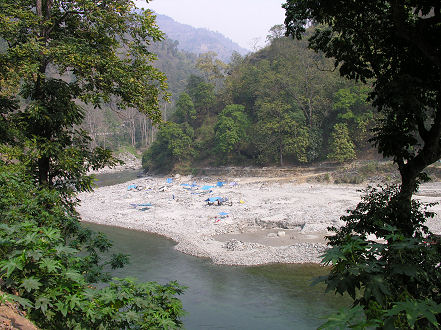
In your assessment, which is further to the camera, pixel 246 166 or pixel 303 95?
pixel 246 166

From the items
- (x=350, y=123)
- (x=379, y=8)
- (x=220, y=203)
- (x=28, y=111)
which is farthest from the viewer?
(x=350, y=123)

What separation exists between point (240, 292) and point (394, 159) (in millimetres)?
11439

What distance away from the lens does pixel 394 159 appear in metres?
5.08

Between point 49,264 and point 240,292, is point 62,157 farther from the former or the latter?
point 240,292

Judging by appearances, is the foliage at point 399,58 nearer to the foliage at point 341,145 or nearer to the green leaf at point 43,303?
the green leaf at point 43,303

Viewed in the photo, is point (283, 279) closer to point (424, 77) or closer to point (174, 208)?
point (424, 77)

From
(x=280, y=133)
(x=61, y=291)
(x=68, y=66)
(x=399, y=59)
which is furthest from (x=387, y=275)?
(x=280, y=133)

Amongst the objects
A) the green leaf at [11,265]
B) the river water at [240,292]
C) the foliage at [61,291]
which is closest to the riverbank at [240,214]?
the river water at [240,292]

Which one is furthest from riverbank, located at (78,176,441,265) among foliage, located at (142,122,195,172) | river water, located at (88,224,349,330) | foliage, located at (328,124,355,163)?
foliage, located at (142,122,195,172)

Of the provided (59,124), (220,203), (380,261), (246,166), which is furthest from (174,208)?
(380,261)

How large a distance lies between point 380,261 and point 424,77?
3215 millimetres

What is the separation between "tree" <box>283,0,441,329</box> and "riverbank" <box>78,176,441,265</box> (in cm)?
981

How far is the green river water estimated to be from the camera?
41.3 feet

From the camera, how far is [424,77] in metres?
4.87
